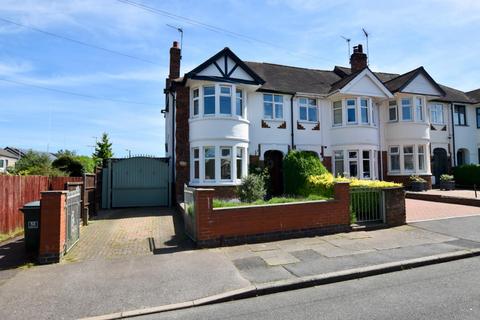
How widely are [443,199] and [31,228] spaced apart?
16.9m

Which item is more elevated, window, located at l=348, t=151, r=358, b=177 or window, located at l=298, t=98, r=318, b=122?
window, located at l=298, t=98, r=318, b=122

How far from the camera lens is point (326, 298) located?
5.14 m

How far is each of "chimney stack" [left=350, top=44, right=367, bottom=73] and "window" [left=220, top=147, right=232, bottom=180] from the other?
1156cm

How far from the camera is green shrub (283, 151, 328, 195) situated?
14.9m

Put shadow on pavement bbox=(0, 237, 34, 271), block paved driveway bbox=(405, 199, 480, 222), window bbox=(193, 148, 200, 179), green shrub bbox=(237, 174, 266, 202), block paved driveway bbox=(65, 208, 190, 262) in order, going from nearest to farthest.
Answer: shadow on pavement bbox=(0, 237, 34, 271) → block paved driveway bbox=(65, 208, 190, 262) → block paved driveway bbox=(405, 199, 480, 222) → green shrub bbox=(237, 174, 266, 202) → window bbox=(193, 148, 200, 179)

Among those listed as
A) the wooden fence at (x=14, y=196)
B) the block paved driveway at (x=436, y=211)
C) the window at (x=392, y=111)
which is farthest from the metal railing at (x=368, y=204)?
the window at (x=392, y=111)

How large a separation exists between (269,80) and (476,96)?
57.5 feet

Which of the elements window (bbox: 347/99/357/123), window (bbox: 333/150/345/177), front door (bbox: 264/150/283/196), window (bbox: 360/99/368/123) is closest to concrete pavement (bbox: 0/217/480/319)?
front door (bbox: 264/150/283/196)

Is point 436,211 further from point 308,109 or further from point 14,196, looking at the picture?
point 14,196

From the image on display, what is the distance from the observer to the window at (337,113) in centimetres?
1911

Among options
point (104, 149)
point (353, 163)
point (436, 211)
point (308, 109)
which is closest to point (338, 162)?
point (353, 163)

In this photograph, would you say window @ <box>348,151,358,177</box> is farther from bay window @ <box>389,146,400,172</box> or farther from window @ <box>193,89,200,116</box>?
window @ <box>193,89,200,116</box>

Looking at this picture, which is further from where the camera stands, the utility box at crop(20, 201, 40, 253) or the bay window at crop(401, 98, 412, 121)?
the bay window at crop(401, 98, 412, 121)

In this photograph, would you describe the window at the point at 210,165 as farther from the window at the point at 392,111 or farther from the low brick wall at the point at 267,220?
the window at the point at 392,111
